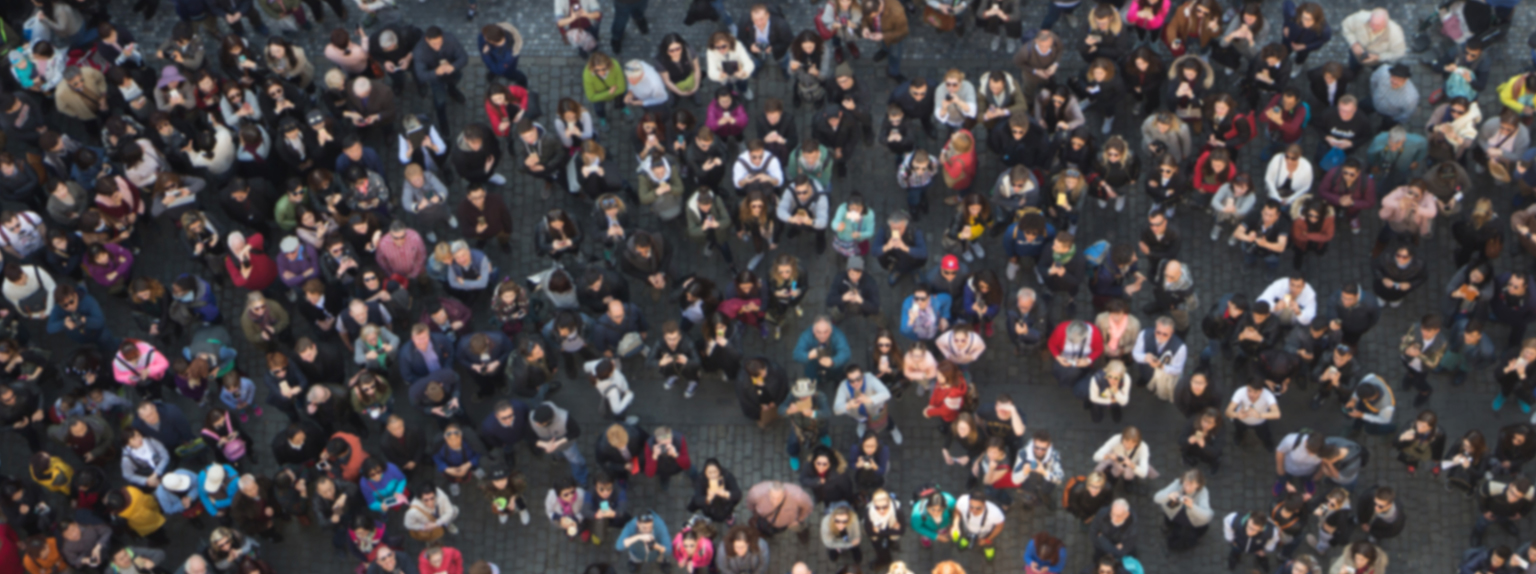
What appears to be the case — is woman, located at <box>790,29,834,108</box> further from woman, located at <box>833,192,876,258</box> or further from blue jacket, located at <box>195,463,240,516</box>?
blue jacket, located at <box>195,463,240,516</box>

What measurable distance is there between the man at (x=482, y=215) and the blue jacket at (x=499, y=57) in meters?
1.65

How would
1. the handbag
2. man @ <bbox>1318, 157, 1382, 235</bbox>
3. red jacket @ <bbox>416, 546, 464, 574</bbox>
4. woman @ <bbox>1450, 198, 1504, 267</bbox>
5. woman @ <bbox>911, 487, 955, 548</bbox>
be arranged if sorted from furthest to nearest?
the handbag < man @ <bbox>1318, 157, 1382, 235</bbox> < woman @ <bbox>1450, 198, 1504, 267</bbox> < woman @ <bbox>911, 487, 955, 548</bbox> < red jacket @ <bbox>416, 546, 464, 574</bbox>

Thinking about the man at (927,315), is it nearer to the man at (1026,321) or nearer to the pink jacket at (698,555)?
the man at (1026,321)

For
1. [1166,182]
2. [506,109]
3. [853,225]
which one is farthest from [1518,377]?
[506,109]

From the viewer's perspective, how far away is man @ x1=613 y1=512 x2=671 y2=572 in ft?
49.1

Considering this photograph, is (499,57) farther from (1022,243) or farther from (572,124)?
(1022,243)

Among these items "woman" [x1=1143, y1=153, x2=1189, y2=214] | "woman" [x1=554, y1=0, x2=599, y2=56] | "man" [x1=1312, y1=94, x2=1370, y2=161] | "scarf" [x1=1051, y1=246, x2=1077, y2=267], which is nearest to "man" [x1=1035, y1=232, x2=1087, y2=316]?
"scarf" [x1=1051, y1=246, x2=1077, y2=267]

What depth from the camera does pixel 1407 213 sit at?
16562mm

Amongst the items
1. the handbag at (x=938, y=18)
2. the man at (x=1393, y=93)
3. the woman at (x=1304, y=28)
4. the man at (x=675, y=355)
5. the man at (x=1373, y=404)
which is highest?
the woman at (x=1304, y=28)

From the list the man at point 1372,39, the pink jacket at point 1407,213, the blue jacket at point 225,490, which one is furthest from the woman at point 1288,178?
the blue jacket at point 225,490

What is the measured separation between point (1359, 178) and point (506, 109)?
9410 millimetres

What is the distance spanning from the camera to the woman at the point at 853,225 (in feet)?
53.6

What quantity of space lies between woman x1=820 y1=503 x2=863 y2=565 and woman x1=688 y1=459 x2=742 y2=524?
3.08 ft

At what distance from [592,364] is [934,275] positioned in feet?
12.0
